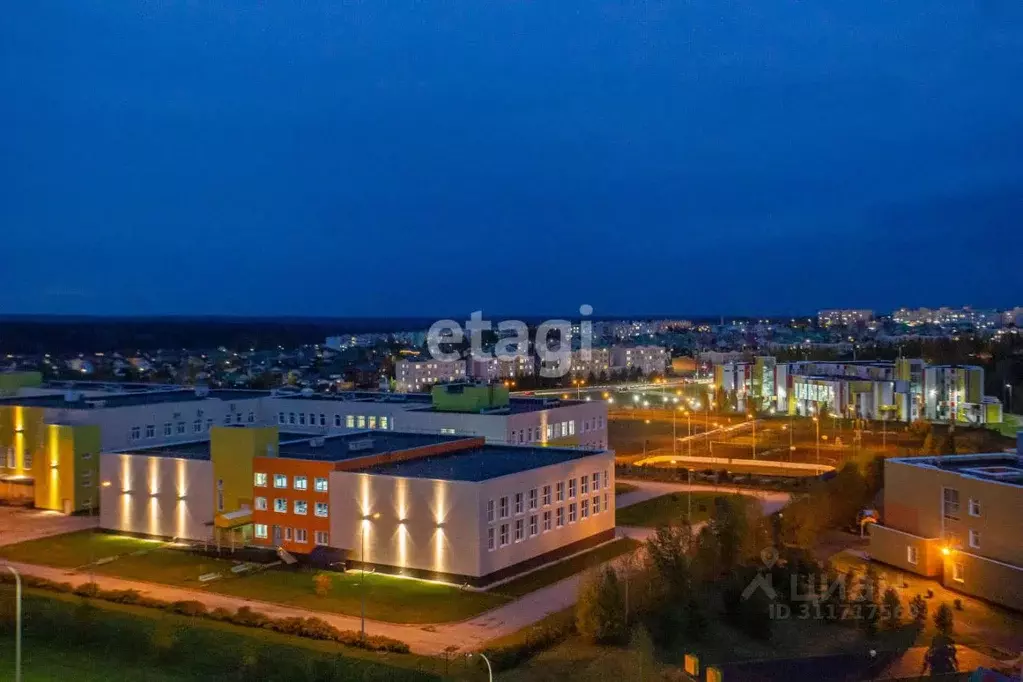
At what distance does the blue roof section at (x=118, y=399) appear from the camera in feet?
79.0

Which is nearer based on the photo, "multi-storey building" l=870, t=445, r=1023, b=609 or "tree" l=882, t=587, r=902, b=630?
"tree" l=882, t=587, r=902, b=630

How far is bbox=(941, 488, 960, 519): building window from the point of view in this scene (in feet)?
50.6

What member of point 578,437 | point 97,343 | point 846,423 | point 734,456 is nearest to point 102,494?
point 578,437

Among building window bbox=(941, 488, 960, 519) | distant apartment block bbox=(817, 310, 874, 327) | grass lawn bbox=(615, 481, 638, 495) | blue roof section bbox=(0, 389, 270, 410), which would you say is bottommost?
grass lawn bbox=(615, 481, 638, 495)

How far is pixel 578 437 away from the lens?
26219 mm

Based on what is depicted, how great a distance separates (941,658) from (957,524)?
15.8 ft

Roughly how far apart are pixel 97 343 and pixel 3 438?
76.0m

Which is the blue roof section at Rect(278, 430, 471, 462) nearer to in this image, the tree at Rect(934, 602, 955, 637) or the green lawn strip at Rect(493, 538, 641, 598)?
the green lawn strip at Rect(493, 538, 641, 598)

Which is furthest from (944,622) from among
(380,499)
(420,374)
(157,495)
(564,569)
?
(420,374)

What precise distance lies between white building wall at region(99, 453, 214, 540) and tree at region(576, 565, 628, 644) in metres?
9.08

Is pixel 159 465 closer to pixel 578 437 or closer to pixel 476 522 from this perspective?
pixel 476 522

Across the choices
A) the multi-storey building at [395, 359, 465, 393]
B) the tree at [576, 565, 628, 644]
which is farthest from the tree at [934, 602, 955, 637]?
the multi-storey building at [395, 359, 465, 393]

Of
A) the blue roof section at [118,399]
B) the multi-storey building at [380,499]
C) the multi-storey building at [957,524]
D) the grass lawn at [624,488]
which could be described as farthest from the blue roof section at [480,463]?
the blue roof section at [118,399]

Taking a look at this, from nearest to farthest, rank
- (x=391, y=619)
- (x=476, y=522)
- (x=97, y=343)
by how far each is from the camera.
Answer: (x=391, y=619) → (x=476, y=522) → (x=97, y=343)
